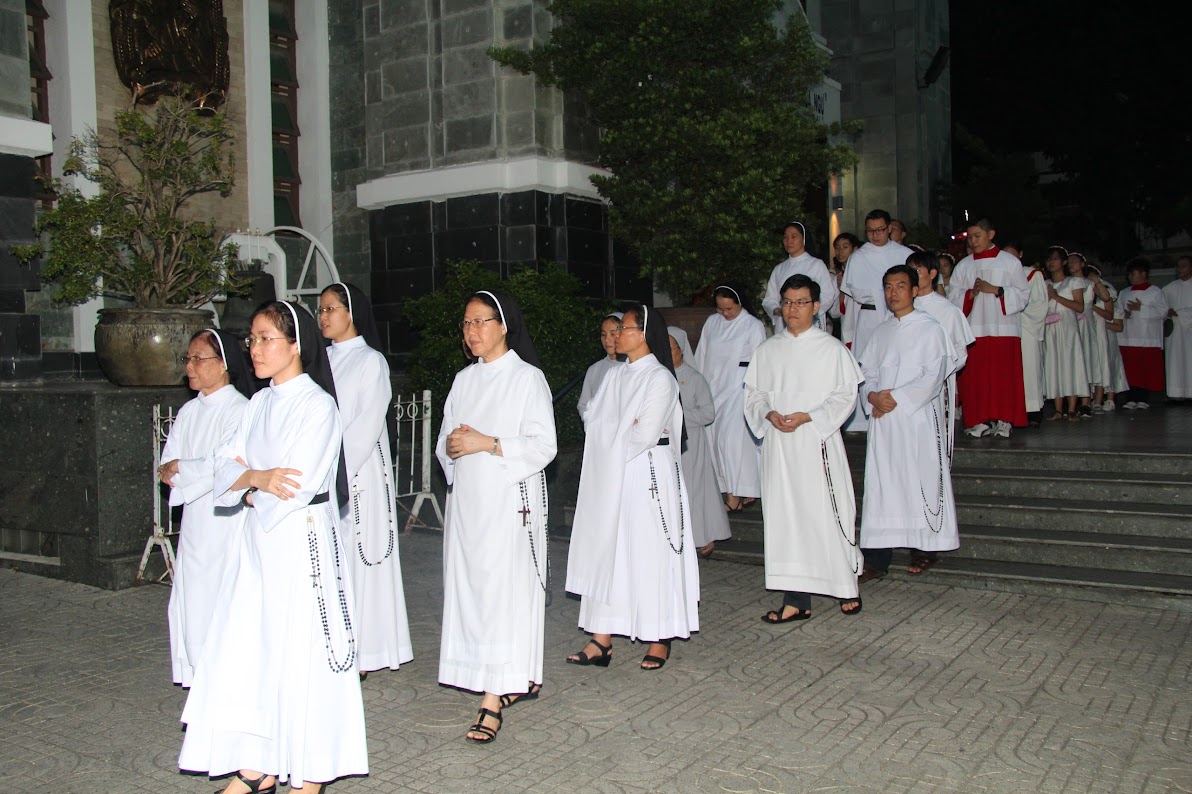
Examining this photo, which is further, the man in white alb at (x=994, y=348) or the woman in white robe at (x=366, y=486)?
the man in white alb at (x=994, y=348)

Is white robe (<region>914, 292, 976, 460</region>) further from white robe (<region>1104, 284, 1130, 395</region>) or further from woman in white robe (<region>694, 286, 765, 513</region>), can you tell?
white robe (<region>1104, 284, 1130, 395</region>)

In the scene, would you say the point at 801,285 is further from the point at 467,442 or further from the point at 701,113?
the point at 701,113

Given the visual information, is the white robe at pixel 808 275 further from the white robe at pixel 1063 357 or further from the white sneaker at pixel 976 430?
the white robe at pixel 1063 357

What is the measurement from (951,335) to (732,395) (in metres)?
1.92

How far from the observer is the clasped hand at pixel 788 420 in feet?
21.7

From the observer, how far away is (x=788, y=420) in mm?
6652

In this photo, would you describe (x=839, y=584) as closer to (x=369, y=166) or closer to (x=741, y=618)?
(x=741, y=618)

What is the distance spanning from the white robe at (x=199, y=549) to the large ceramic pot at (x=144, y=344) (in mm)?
3540

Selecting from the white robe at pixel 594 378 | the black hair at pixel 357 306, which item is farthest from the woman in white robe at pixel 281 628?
the white robe at pixel 594 378

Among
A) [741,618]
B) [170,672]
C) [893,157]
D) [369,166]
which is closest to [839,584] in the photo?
[741,618]

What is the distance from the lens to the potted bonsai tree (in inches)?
340

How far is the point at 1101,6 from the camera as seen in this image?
3161 centimetres

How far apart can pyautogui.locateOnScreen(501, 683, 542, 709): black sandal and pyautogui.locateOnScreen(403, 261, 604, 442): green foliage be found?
185 inches

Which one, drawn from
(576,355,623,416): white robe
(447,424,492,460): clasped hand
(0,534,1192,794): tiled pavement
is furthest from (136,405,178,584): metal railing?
(447,424,492,460): clasped hand
